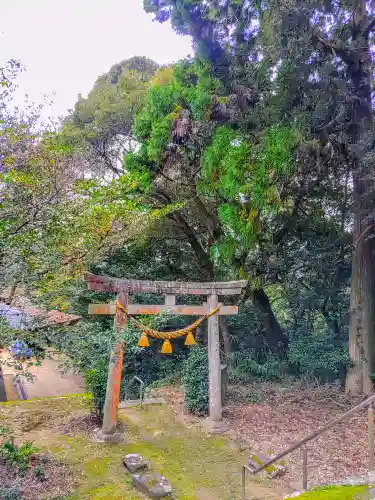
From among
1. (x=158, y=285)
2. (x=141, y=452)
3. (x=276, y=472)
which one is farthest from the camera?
(x=158, y=285)

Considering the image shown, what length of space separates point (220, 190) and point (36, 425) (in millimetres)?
5918

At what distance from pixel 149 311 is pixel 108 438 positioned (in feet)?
7.52

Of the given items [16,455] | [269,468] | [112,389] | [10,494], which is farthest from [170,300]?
[10,494]

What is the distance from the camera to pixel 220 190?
7891mm

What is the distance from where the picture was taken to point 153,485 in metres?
5.00

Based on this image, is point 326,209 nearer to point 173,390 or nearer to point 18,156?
point 173,390

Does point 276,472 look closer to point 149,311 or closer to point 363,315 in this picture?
point 149,311

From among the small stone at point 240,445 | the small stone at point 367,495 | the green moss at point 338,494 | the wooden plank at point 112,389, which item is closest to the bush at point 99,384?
the wooden plank at point 112,389

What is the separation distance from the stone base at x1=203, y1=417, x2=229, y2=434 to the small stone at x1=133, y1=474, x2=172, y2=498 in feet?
6.57

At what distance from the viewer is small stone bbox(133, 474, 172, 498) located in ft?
16.0

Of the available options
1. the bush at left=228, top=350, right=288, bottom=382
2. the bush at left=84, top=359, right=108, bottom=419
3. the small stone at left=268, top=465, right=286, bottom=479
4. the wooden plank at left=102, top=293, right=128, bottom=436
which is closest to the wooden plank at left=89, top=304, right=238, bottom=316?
the wooden plank at left=102, top=293, right=128, bottom=436

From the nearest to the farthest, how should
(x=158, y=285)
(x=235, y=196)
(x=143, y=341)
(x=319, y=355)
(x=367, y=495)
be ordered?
(x=367, y=495)
(x=143, y=341)
(x=158, y=285)
(x=235, y=196)
(x=319, y=355)

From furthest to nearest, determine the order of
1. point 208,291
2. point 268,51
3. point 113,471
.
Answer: point 208,291 → point 268,51 → point 113,471

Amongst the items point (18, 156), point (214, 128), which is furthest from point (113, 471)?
point (214, 128)
